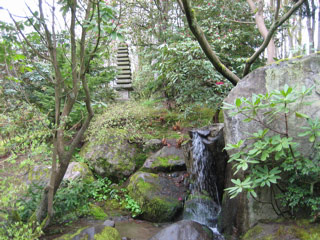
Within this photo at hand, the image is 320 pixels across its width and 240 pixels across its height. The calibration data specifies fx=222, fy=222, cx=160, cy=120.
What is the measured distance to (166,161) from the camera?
5.60 meters

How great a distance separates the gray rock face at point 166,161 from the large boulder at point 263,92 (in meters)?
2.12

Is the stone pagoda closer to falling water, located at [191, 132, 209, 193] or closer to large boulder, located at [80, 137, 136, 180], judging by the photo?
large boulder, located at [80, 137, 136, 180]

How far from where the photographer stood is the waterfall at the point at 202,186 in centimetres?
454

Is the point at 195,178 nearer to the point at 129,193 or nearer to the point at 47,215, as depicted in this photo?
the point at 129,193

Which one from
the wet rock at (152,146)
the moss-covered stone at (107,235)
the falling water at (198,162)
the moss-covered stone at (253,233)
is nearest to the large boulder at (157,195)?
the falling water at (198,162)

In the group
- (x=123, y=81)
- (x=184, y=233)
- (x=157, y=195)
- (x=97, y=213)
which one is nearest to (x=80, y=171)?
(x=97, y=213)

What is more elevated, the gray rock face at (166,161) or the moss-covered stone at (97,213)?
the gray rock face at (166,161)

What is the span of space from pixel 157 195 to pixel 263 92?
2.89m

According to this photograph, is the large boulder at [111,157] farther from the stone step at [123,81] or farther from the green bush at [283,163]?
the green bush at [283,163]

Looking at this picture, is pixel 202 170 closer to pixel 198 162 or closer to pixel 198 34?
pixel 198 162

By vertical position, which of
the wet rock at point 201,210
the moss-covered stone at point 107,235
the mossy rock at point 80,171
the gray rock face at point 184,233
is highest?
the mossy rock at point 80,171

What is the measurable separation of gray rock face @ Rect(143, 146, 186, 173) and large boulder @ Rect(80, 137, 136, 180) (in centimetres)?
55

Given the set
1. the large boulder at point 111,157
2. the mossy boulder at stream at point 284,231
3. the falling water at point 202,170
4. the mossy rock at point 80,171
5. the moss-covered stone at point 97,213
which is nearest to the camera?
the mossy boulder at stream at point 284,231

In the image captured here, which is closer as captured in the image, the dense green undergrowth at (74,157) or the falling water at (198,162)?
the dense green undergrowth at (74,157)
